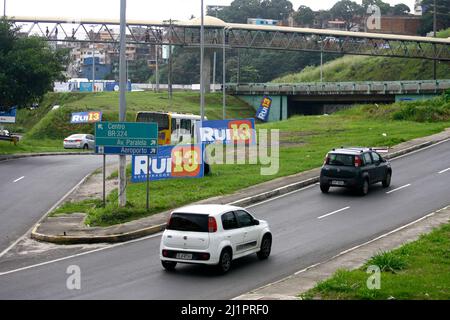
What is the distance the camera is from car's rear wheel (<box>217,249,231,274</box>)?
17.1 metres

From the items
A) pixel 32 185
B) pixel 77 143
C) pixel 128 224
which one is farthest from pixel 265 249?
pixel 77 143

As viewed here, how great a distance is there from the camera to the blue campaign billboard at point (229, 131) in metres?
38.6

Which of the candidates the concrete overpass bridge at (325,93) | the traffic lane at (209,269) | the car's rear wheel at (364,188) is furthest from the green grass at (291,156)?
the concrete overpass bridge at (325,93)

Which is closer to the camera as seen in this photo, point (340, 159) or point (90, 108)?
point (340, 159)

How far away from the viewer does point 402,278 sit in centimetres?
1530

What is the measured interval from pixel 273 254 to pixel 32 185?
1759cm

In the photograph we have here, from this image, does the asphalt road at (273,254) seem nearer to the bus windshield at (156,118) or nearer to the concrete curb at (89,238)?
the concrete curb at (89,238)

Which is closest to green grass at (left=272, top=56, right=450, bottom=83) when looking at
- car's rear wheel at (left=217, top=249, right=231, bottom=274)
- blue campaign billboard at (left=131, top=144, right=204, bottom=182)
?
blue campaign billboard at (left=131, top=144, right=204, bottom=182)

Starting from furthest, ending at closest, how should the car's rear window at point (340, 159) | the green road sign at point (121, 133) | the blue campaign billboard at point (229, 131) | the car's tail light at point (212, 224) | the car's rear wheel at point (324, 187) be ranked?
the blue campaign billboard at point (229, 131), the car's rear wheel at point (324, 187), the car's rear window at point (340, 159), the green road sign at point (121, 133), the car's tail light at point (212, 224)

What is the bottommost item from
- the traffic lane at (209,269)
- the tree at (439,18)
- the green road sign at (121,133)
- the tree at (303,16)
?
the traffic lane at (209,269)

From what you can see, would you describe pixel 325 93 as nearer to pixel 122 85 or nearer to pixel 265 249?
pixel 122 85

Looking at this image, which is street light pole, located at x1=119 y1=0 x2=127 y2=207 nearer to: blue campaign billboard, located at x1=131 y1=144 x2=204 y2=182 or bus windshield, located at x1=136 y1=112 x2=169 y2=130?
blue campaign billboard, located at x1=131 y1=144 x2=204 y2=182

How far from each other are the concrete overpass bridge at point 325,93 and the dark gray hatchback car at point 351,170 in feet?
148

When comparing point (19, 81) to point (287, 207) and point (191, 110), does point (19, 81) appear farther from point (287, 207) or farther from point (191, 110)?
point (191, 110)
